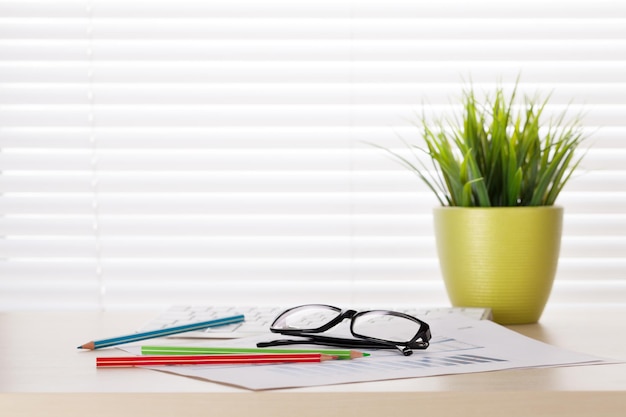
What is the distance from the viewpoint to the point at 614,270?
1.35 metres

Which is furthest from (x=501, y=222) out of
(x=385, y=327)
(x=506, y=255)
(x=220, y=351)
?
(x=220, y=351)

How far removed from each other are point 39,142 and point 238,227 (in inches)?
13.7

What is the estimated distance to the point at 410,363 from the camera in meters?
0.74

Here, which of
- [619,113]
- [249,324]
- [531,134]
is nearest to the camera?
[249,324]

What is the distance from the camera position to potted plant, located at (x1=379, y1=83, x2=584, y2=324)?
103cm

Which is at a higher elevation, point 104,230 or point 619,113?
point 619,113

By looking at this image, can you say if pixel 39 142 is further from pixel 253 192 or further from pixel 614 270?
pixel 614 270

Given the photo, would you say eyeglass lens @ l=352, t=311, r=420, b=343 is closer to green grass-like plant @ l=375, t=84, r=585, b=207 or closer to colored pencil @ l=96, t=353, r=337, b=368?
colored pencil @ l=96, t=353, r=337, b=368

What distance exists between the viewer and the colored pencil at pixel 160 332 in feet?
2.74

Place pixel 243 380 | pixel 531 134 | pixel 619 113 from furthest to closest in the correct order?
pixel 619 113 < pixel 531 134 < pixel 243 380

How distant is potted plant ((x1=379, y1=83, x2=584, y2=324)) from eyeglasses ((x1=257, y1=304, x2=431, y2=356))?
206 millimetres

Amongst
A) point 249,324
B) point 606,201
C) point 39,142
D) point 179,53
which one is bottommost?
point 249,324

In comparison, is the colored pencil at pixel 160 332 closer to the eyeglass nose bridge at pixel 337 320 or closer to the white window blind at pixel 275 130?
the eyeglass nose bridge at pixel 337 320

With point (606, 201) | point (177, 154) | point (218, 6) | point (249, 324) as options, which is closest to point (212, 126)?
point (177, 154)
